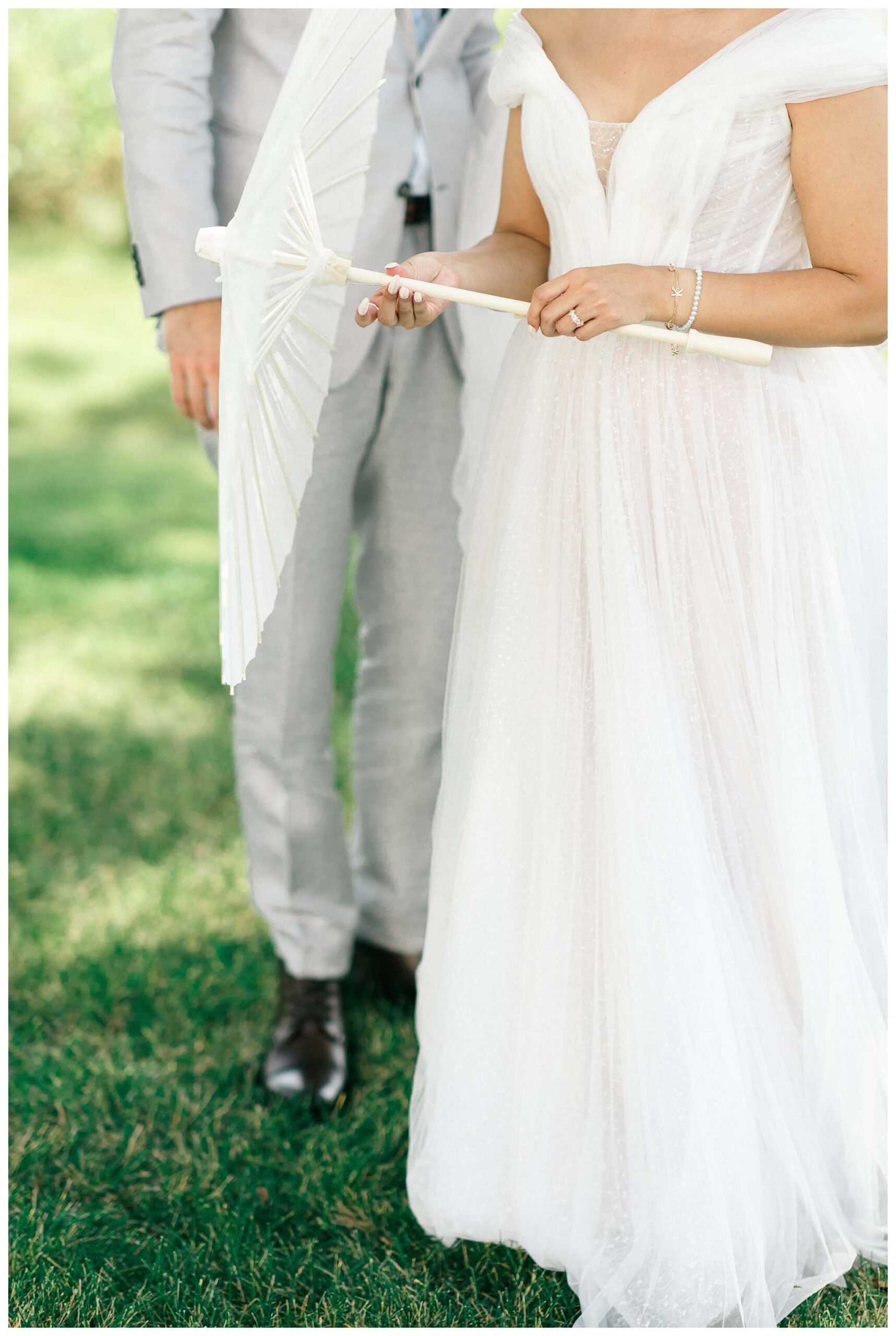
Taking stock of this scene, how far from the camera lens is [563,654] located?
6.22 ft

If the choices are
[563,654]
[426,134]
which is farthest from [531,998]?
[426,134]

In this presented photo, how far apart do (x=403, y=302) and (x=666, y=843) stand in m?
0.81

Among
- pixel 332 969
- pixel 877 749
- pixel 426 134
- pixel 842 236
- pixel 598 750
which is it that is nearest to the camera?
pixel 842 236

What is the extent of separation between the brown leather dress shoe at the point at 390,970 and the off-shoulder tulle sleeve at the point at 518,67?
1721mm

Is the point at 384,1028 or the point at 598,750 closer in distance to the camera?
the point at 598,750

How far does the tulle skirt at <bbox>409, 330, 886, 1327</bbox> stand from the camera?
72.1 inches

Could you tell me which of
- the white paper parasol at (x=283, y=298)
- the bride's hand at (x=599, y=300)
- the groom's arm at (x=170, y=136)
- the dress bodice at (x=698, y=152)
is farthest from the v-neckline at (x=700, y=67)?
the groom's arm at (x=170, y=136)

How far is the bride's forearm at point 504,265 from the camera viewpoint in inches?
76.2

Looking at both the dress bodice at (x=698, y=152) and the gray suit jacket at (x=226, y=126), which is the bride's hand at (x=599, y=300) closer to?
the dress bodice at (x=698, y=152)

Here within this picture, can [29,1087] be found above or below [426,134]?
below

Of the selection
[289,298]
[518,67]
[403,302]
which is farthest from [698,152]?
[289,298]

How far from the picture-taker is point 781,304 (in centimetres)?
176

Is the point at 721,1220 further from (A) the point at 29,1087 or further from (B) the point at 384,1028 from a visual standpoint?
(A) the point at 29,1087

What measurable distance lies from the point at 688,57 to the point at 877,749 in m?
1.04
